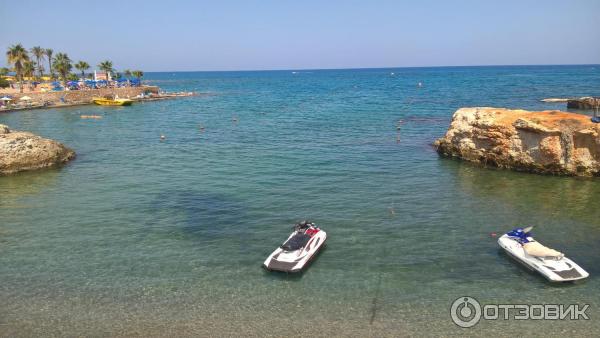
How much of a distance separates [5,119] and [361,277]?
280 ft

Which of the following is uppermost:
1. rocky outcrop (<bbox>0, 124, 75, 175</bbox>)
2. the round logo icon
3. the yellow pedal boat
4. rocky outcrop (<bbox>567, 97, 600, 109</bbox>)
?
the yellow pedal boat

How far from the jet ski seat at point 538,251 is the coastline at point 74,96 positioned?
104 m

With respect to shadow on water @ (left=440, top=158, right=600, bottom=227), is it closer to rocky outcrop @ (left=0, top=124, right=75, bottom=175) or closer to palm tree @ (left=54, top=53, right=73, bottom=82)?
rocky outcrop @ (left=0, top=124, right=75, bottom=175)

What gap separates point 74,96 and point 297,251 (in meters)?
113

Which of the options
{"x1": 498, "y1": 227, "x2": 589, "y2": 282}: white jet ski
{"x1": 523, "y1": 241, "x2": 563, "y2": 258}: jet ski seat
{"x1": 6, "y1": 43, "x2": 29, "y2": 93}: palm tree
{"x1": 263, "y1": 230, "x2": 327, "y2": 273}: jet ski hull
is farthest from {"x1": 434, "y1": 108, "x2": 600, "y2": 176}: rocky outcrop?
{"x1": 6, "y1": 43, "x2": 29, "y2": 93}: palm tree

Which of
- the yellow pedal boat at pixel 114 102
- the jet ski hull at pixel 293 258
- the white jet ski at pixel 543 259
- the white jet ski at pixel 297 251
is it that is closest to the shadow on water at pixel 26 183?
the jet ski hull at pixel 293 258

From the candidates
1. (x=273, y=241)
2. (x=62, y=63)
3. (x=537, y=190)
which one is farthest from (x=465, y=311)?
(x=62, y=63)

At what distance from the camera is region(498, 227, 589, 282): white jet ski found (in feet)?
67.7

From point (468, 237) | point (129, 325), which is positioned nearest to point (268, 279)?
point (129, 325)

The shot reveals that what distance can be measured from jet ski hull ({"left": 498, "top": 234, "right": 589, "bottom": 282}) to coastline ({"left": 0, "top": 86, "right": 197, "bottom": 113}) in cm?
10343

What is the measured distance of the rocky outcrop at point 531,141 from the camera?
37406 mm
